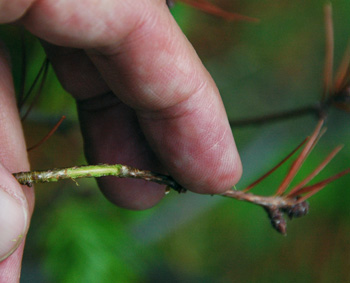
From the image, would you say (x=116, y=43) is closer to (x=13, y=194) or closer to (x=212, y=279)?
(x=13, y=194)

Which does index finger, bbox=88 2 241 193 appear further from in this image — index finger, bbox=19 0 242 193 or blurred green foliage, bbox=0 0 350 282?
blurred green foliage, bbox=0 0 350 282

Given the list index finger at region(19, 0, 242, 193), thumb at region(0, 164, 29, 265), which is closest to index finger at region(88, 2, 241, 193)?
index finger at region(19, 0, 242, 193)

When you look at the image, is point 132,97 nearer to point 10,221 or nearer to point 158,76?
point 158,76

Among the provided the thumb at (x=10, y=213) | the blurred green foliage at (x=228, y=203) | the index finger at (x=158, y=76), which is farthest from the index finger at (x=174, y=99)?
the blurred green foliage at (x=228, y=203)

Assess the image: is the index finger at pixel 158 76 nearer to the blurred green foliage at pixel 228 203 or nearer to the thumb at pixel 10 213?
the thumb at pixel 10 213

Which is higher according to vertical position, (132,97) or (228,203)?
(132,97)

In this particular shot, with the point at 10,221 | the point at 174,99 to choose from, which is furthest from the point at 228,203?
the point at 10,221

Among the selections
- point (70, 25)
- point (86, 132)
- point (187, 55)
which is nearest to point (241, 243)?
point (86, 132)
